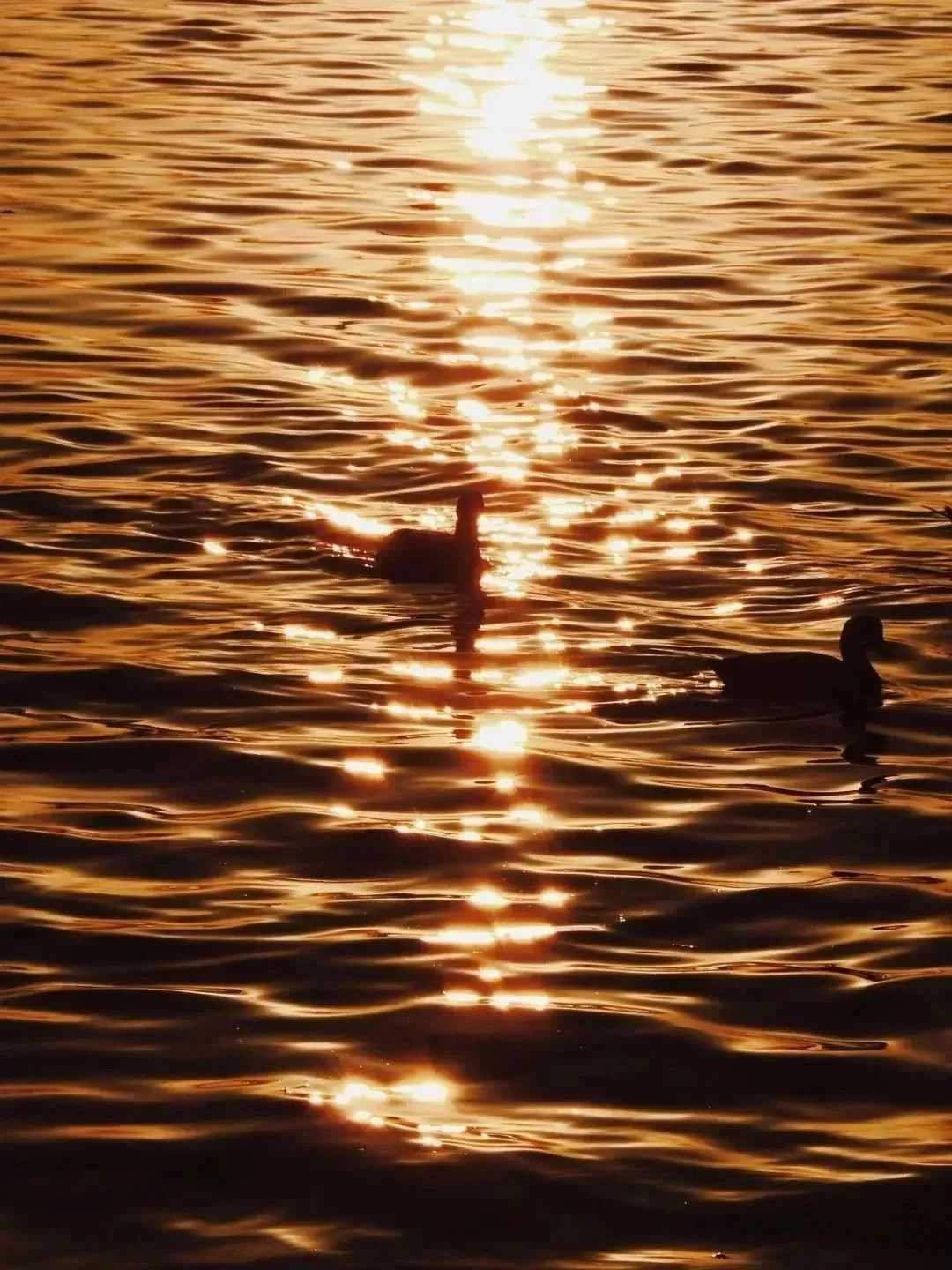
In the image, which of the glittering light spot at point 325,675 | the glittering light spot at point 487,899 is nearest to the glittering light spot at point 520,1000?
the glittering light spot at point 487,899

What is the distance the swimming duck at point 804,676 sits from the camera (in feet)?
42.8

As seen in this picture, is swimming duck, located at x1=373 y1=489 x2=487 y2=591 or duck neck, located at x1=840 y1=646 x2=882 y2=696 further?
swimming duck, located at x1=373 y1=489 x2=487 y2=591

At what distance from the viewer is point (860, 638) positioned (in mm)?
13398

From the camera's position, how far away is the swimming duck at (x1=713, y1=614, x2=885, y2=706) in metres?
13.0

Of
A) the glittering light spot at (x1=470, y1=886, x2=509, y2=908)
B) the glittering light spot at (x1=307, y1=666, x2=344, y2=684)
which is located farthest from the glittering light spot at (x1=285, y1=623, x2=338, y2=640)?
the glittering light spot at (x1=470, y1=886, x2=509, y2=908)

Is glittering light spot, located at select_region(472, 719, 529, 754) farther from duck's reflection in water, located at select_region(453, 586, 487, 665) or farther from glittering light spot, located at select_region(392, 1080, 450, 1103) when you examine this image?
glittering light spot, located at select_region(392, 1080, 450, 1103)

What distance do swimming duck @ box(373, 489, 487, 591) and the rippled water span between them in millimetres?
178

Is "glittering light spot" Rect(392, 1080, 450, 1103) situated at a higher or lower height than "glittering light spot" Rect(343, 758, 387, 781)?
higher

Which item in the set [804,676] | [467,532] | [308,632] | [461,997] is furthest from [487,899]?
[467,532]

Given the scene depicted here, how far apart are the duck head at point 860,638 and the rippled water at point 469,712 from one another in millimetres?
313

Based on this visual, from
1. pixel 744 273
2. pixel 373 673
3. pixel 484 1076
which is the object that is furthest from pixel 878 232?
pixel 484 1076

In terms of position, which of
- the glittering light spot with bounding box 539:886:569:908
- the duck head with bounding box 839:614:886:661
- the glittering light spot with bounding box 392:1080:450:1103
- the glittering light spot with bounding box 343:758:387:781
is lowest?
the glittering light spot with bounding box 343:758:387:781

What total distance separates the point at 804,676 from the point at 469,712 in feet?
5.33

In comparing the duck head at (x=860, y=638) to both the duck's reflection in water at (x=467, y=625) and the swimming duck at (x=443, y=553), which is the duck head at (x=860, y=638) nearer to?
the duck's reflection in water at (x=467, y=625)
